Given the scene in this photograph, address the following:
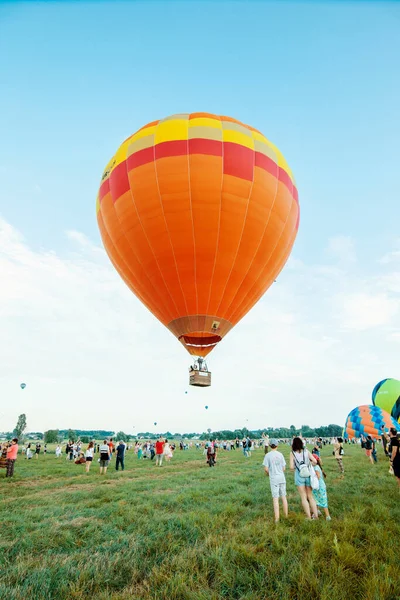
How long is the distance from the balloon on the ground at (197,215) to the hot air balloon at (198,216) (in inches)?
1.4

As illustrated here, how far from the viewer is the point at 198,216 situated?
11.2 m

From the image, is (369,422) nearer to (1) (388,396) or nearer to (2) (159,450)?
(1) (388,396)

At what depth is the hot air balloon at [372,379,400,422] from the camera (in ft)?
102

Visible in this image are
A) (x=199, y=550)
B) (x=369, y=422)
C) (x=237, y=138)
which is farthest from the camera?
(x=369, y=422)

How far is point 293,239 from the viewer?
47.1 ft

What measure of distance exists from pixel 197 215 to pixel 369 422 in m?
23.7

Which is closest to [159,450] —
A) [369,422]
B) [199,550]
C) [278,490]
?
[278,490]

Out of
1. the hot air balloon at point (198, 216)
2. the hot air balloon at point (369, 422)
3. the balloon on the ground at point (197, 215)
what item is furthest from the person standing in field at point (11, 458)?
the hot air balloon at point (369, 422)

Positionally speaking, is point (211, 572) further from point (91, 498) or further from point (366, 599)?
point (91, 498)

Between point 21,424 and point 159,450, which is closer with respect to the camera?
point 159,450

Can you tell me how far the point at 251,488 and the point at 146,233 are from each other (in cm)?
857

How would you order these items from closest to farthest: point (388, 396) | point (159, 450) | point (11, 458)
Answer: point (11, 458), point (159, 450), point (388, 396)

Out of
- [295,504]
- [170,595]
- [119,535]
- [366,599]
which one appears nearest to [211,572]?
[170,595]

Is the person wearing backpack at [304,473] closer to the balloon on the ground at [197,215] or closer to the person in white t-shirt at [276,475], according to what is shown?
the person in white t-shirt at [276,475]
